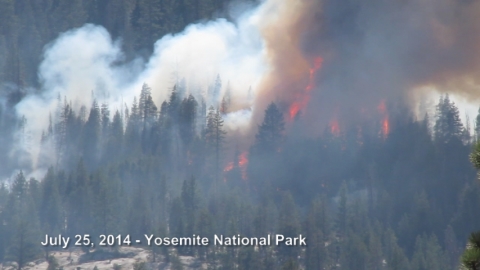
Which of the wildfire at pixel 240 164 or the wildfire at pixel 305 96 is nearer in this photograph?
the wildfire at pixel 240 164

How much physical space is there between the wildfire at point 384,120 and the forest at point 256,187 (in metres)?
0.32

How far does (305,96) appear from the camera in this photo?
174 meters

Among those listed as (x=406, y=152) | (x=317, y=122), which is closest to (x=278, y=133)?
(x=317, y=122)

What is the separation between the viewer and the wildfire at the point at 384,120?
15594 cm

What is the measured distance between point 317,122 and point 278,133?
11.4 m

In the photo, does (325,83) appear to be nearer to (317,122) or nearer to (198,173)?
(317,122)

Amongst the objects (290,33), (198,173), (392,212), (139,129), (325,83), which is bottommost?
(392,212)

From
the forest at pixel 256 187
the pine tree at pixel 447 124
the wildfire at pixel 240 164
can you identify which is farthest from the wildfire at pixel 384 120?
the wildfire at pixel 240 164

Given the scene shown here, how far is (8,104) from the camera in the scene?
19312 cm

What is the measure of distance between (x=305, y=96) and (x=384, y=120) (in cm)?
1914

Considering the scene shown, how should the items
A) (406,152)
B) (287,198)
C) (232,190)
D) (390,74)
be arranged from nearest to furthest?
(287,198)
(232,190)
(406,152)
(390,74)

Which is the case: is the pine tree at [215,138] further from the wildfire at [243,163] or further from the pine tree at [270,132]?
the pine tree at [270,132]

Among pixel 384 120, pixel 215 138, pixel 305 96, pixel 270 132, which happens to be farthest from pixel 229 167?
pixel 305 96

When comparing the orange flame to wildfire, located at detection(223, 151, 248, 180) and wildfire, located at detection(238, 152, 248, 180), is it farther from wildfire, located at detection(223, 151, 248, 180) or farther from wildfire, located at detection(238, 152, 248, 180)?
wildfire, located at detection(238, 152, 248, 180)
